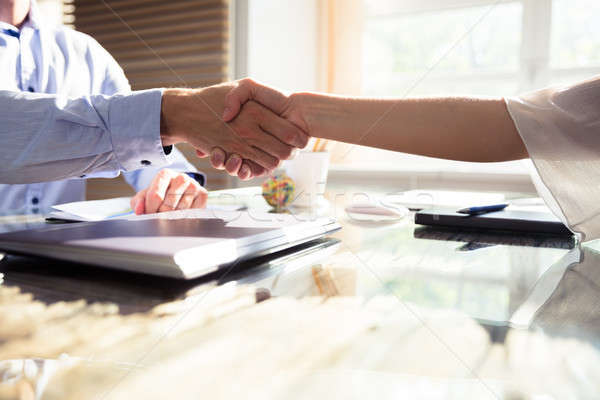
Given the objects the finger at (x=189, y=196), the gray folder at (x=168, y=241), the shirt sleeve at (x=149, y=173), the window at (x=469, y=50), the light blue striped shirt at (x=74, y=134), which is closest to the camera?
the gray folder at (x=168, y=241)

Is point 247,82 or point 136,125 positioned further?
point 247,82

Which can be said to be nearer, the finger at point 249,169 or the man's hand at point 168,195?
the man's hand at point 168,195

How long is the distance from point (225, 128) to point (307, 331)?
651mm

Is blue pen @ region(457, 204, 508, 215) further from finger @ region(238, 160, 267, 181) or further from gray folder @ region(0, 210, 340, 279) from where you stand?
finger @ region(238, 160, 267, 181)

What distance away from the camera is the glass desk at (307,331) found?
24cm

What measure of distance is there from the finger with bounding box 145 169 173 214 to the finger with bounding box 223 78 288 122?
159mm

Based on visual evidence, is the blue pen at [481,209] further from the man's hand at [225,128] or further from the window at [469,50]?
the window at [469,50]

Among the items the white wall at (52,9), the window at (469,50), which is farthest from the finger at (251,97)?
the white wall at (52,9)

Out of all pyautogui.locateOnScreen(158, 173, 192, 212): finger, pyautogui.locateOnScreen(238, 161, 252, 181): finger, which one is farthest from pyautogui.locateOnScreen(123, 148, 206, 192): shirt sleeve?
pyautogui.locateOnScreen(158, 173, 192, 212): finger

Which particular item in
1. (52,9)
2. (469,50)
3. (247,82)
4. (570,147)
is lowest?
(570,147)

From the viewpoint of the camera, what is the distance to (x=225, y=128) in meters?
0.90

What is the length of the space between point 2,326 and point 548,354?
35cm

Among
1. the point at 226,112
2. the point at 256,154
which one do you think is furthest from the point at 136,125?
the point at 256,154

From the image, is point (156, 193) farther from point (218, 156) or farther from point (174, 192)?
point (218, 156)
